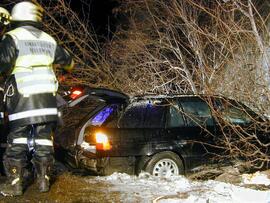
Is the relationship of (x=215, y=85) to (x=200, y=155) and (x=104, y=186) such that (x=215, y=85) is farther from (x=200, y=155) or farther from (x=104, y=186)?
(x=104, y=186)

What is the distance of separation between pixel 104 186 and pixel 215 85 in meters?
3.32

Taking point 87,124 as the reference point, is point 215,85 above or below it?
above

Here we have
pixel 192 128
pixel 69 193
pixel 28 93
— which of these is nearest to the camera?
pixel 28 93

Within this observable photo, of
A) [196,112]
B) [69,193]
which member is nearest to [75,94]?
[196,112]

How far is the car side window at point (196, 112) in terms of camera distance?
8.34 meters

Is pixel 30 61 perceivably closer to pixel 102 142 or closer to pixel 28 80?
pixel 28 80

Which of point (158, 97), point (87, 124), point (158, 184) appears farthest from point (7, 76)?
point (158, 97)

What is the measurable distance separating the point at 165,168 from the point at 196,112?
1201 millimetres

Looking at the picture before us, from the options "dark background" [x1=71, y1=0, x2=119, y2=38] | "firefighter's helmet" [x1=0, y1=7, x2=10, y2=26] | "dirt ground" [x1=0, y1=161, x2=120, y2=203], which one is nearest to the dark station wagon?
"dirt ground" [x1=0, y1=161, x2=120, y2=203]

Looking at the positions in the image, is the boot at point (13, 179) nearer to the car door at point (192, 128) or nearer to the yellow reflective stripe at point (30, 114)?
the yellow reflective stripe at point (30, 114)

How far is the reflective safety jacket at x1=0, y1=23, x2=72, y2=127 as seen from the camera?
496 cm

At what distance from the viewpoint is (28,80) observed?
4984 mm

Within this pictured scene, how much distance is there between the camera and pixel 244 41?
25.2 ft

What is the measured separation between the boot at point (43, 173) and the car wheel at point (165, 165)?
2.68 metres
